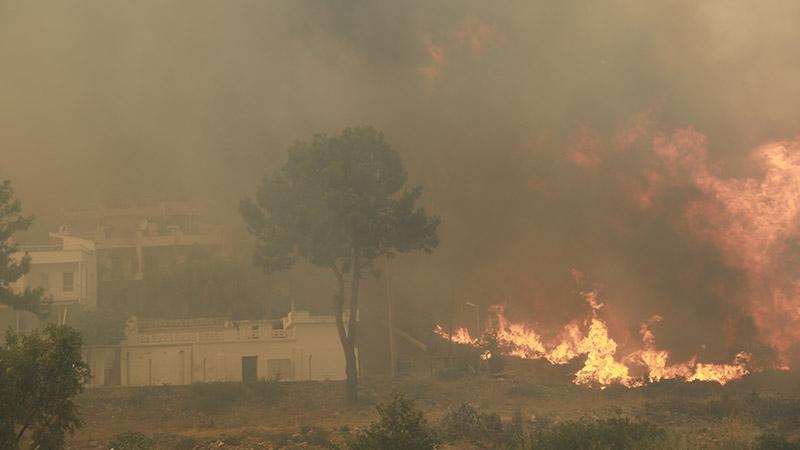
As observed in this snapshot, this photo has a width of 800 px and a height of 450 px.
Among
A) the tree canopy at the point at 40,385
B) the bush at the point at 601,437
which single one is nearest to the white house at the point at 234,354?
the bush at the point at 601,437

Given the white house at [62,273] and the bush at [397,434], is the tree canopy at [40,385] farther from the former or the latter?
the white house at [62,273]

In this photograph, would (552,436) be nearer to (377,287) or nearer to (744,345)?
(744,345)

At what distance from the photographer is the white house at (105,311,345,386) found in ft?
A: 136

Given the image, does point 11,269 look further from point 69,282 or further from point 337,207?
point 337,207

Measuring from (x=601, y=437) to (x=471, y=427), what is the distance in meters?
6.43

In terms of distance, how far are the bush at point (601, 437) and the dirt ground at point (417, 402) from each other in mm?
3536

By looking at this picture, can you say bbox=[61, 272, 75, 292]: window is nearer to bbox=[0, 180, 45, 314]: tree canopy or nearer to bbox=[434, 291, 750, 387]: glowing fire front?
bbox=[0, 180, 45, 314]: tree canopy

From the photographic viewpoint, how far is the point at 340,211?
37.9m

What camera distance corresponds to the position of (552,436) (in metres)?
23.3

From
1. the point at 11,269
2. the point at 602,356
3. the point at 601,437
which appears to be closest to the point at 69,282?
the point at 11,269

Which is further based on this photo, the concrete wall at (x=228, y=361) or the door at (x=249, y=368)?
the door at (x=249, y=368)

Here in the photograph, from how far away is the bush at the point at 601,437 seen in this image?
22.4m

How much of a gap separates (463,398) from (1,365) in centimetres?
2357

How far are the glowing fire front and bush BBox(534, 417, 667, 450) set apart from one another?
45.5 ft
